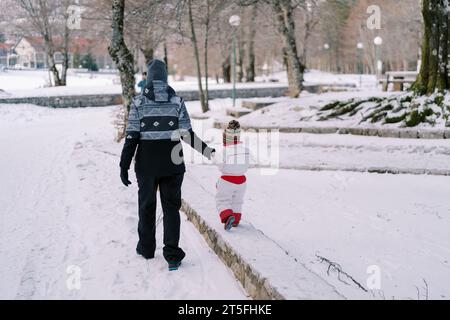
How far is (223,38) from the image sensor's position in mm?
39281

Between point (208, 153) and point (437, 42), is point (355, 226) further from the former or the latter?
point (437, 42)

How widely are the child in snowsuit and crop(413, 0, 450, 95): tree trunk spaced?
28.4 feet

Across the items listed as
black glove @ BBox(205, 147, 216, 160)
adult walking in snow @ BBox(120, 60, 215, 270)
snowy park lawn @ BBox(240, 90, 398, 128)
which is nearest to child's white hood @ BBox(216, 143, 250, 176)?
black glove @ BBox(205, 147, 216, 160)

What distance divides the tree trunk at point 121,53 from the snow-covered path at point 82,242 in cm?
254

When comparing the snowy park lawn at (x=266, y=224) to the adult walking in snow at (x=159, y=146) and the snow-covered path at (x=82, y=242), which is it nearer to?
the snow-covered path at (x=82, y=242)

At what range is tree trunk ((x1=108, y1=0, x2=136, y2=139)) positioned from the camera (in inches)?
520

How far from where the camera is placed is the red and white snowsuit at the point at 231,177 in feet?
18.7

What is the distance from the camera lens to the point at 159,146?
15.9 feet

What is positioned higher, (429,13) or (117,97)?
(429,13)

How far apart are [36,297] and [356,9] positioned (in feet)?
220

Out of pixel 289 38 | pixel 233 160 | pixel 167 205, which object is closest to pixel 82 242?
pixel 167 205

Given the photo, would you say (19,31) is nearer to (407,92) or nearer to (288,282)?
(407,92)

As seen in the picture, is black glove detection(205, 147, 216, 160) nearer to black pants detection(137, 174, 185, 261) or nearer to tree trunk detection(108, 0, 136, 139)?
black pants detection(137, 174, 185, 261)

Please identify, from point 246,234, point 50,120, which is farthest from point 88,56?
point 246,234
